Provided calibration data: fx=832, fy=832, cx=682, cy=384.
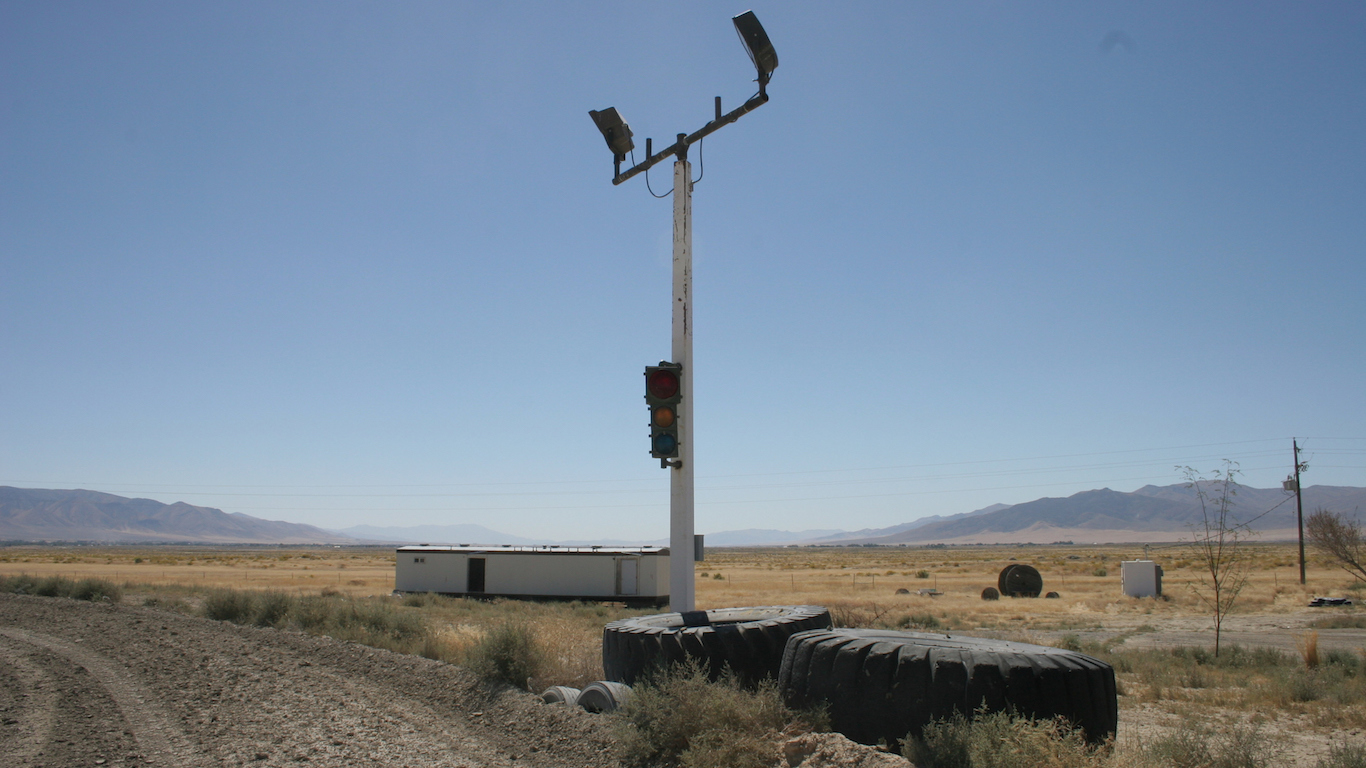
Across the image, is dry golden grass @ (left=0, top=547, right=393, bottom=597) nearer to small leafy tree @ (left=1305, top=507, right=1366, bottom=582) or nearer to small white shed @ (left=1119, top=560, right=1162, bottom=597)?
small white shed @ (left=1119, top=560, right=1162, bottom=597)

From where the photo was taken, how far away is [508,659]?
9547 mm

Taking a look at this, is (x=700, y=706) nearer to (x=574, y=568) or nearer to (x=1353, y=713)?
(x=1353, y=713)

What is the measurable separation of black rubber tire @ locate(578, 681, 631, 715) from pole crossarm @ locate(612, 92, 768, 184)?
5183mm

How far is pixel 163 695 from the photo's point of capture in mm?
9406

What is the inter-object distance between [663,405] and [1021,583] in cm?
3675

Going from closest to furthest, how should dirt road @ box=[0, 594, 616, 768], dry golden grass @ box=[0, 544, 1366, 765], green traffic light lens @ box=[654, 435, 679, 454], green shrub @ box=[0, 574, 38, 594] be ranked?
1. dirt road @ box=[0, 594, 616, 768]
2. green traffic light lens @ box=[654, 435, 679, 454]
3. dry golden grass @ box=[0, 544, 1366, 765]
4. green shrub @ box=[0, 574, 38, 594]

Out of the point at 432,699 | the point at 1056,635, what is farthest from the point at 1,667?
the point at 1056,635

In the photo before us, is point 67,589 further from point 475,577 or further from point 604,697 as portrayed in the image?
point 604,697

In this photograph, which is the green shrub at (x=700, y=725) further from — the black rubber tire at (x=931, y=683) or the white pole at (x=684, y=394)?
the white pole at (x=684, y=394)

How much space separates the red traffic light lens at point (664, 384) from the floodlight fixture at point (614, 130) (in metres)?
2.80

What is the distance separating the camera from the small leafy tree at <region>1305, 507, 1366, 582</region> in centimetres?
2678

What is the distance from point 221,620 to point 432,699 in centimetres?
1124

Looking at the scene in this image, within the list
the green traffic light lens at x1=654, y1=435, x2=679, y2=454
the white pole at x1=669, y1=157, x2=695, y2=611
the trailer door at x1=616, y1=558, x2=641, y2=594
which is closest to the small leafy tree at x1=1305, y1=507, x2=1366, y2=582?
the trailer door at x1=616, y1=558, x2=641, y2=594

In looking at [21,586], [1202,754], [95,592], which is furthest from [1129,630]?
[21,586]
